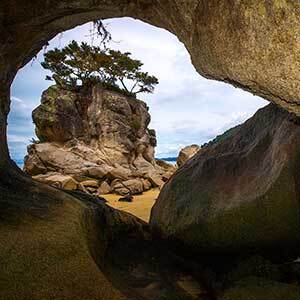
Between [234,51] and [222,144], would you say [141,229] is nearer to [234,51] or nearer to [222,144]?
[222,144]

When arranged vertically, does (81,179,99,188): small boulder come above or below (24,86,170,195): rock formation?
below

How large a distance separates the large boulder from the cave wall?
1.48m

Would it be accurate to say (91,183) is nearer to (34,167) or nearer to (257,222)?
(34,167)

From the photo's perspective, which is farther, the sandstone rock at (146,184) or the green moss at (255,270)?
the sandstone rock at (146,184)

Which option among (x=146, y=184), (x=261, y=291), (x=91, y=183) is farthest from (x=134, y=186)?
(x=261, y=291)

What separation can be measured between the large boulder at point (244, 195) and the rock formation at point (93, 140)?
1275 cm

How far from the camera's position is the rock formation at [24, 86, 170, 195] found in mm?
20047

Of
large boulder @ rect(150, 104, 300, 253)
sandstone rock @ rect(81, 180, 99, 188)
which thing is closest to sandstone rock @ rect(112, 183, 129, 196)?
sandstone rock @ rect(81, 180, 99, 188)

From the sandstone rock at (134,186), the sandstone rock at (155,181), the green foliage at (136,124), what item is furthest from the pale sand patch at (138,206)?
the green foliage at (136,124)

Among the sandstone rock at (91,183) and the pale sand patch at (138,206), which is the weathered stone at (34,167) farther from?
the pale sand patch at (138,206)

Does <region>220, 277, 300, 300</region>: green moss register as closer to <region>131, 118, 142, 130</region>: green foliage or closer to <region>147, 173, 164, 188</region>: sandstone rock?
<region>147, 173, 164, 188</region>: sandstone rock

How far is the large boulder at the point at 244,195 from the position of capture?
3998 millimetres

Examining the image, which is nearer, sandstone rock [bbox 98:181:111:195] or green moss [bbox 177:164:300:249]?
green moss [bbox 177:164:300:249]

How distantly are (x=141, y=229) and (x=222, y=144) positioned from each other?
2.60 metres
